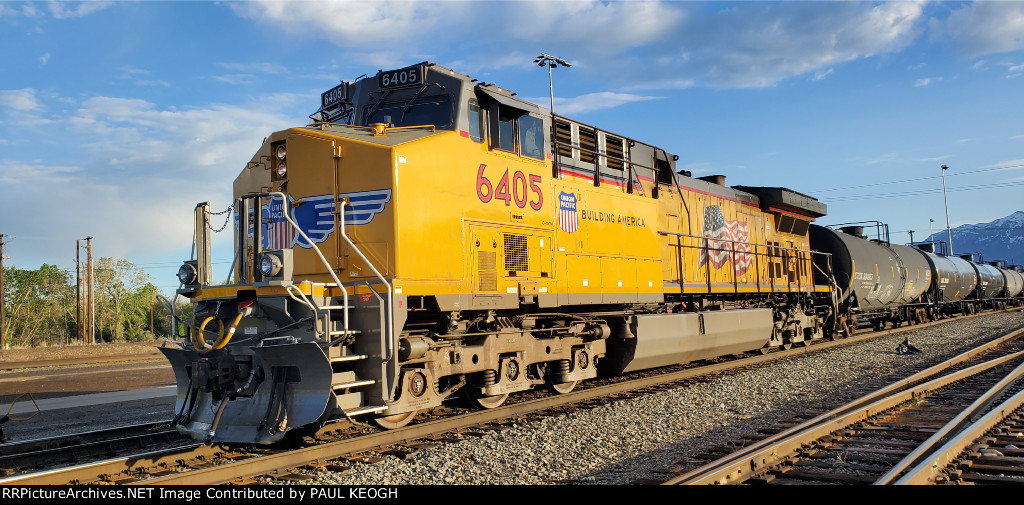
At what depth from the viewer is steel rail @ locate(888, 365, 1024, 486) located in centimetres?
441

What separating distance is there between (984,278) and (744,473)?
33819 mm

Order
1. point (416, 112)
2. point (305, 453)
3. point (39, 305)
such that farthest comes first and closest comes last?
point (39, 305)
point (416, 112)
point (305, 453)

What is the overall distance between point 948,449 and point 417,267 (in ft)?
15.3

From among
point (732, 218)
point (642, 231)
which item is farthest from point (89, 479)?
point (732, 218)

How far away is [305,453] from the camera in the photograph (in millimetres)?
5629

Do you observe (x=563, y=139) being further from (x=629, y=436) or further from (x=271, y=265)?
(x=271, y=265)

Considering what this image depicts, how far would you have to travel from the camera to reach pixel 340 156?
22.0 ft

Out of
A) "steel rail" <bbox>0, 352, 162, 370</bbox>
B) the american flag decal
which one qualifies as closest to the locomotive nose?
the american flag decal

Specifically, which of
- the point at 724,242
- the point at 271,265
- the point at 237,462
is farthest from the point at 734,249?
the point at 237,462

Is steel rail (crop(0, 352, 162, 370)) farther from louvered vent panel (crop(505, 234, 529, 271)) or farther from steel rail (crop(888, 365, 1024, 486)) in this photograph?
steel rail (crop(888, 365, 1024, 486))

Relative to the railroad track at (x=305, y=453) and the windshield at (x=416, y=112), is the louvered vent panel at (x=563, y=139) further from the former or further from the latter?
the railroad track at (x=305, y=453)

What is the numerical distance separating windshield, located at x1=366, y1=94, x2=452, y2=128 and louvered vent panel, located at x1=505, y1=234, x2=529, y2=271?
1.53m

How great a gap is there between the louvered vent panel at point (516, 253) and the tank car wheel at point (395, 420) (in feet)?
6.53

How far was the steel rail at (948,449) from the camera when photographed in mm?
4406
